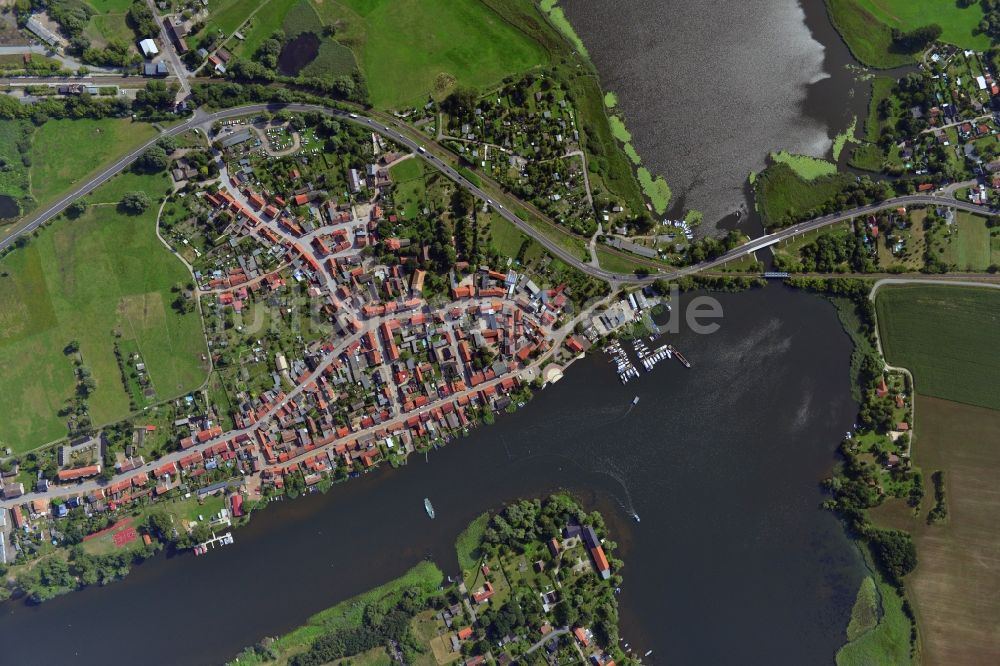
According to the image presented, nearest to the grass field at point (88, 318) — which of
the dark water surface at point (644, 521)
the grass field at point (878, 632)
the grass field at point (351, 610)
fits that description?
the dark water surface at point (644, 521)

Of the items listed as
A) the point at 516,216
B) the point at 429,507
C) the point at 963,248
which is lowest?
the point at 429,507

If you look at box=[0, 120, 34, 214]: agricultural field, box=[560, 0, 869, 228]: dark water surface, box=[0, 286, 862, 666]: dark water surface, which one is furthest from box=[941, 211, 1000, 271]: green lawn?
box=[0, 120, 34, 214]: agricultural field

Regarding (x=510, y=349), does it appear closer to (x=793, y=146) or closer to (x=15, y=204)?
(x=793, y=146)

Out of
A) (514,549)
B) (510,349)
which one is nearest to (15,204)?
(510,349)

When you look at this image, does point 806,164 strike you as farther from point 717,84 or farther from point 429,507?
point 429,507

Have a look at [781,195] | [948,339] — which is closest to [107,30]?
[781,195]

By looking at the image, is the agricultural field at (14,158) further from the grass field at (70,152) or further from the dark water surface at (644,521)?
the dark water surface at (644,521)
